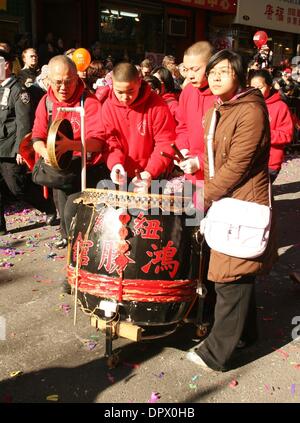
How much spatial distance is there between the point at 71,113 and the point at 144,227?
1555 millimetres

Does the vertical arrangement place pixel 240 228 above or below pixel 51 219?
above

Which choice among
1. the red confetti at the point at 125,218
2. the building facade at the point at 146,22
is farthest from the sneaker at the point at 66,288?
the building facade at the point at 146,22

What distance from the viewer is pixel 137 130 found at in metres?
3.41

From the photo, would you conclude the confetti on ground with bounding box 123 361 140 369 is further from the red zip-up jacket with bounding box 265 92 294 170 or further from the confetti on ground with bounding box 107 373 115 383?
the red zip-up jacket with bounding box 265 92 294 170

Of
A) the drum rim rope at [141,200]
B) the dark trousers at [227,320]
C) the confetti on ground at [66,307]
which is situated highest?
the drum rim rope at [141,200]

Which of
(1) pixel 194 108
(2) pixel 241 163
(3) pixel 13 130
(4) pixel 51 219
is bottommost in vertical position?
(4) pixel 51 219

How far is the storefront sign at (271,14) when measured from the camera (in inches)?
538

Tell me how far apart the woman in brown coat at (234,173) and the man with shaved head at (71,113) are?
115cm

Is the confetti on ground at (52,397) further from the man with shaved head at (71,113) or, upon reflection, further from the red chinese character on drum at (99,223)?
the man with shaved head at (71,113)

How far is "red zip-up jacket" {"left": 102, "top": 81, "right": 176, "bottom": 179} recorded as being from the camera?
11.0 ft

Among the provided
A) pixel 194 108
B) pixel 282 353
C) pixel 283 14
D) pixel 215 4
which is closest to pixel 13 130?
pixel 194 108

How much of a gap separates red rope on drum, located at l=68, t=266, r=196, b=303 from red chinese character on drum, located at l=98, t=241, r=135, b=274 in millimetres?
59

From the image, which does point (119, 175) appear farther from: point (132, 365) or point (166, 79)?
point (166, 79)

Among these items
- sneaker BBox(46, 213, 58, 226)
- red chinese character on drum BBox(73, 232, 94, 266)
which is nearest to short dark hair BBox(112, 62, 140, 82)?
red chinese character on drum BBox(73, 232, 94, 266)
